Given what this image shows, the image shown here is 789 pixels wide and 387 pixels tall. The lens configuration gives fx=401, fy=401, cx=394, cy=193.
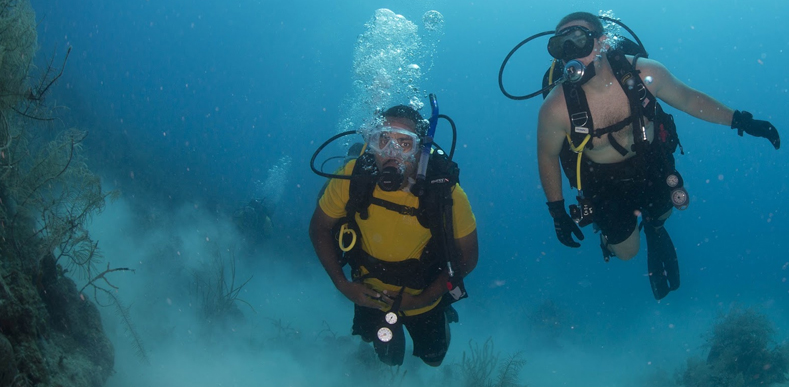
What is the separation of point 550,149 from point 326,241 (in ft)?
8.09

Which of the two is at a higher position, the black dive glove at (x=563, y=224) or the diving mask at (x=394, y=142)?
the black dive glove at (x=563, y=224)

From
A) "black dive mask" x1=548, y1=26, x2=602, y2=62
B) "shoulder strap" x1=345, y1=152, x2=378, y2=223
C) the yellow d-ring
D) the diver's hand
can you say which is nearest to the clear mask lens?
"black dive mask" x1=548, y1=26, x2=602, y2=62

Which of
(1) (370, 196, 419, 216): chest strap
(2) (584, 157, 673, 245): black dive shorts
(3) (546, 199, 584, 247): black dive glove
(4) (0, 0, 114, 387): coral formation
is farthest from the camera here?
(2) (584, 157, 673, 245): black dive shorts

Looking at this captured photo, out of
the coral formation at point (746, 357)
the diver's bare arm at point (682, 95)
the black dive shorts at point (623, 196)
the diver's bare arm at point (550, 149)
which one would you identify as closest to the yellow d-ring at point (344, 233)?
the diver's bare arm at point (550, 149)

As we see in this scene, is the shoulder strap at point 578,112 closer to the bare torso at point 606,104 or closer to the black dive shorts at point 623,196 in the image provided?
the bare torso at point 606,104

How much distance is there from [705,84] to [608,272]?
5219cm

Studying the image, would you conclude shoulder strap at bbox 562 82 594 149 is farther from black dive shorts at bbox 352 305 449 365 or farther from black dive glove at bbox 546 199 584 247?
black dive shorts at bbox 352 305 449 365

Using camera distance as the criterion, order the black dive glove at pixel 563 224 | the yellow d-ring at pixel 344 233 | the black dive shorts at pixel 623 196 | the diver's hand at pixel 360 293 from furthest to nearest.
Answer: the black dive shorts at pixel 623 196
the black dive glove at pixel 563 224
the diver's hand at pixel 360 293
the yellow d-ring at pixel 344 233

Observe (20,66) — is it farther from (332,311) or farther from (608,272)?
(608,272)

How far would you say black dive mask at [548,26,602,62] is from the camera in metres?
3.71

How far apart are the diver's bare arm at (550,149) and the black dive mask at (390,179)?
5.71 ft

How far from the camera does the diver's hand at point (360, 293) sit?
3.82m

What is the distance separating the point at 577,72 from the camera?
3.61 m

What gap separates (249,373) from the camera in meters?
8.81
